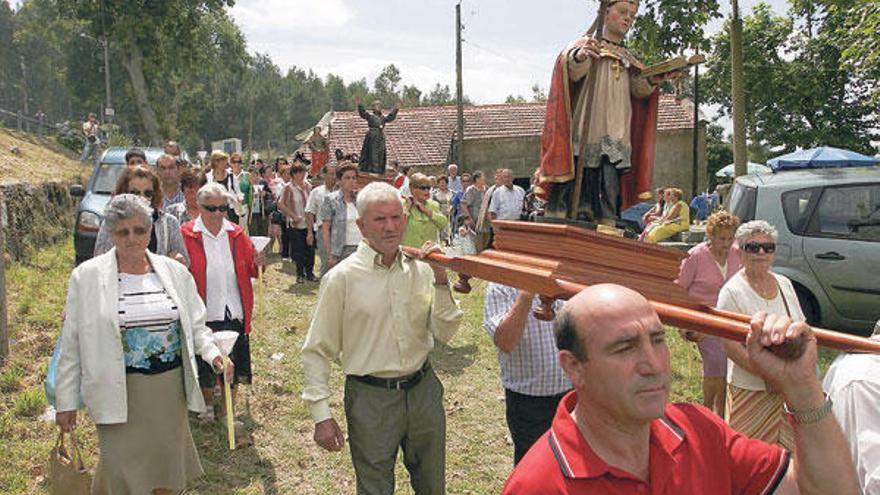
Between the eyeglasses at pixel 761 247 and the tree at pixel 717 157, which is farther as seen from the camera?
the tree at pixel 717 157

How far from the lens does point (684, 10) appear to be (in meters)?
4.48

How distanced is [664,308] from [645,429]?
0.32m

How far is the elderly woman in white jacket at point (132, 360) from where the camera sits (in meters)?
3.47

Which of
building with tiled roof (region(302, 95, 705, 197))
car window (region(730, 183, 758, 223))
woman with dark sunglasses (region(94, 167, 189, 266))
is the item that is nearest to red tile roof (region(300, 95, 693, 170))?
building with tiled roof (region(302, 95, 705, 197))

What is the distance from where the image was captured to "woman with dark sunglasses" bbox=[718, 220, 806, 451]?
3.84 m

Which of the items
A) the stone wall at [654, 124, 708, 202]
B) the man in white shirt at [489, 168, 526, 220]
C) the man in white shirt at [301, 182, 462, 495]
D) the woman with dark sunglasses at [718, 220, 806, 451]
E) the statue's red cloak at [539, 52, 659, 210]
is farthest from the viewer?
the stone wall at [654, 124, 708, 202]

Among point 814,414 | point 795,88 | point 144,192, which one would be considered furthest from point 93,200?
point 795,88

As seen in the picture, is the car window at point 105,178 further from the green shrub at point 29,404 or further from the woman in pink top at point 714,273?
the woman in pink top at point 714,273

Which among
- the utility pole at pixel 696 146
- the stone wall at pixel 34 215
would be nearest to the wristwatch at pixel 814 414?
the stone wall at pixel 34 215

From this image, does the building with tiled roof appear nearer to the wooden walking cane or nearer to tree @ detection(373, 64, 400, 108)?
the wooden walking cane

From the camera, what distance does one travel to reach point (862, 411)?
2092 millimetres

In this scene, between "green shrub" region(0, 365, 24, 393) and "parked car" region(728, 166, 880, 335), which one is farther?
"parked car" region(728, 166, 880, 335)

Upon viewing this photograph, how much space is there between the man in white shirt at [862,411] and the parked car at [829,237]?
6203 millimetres

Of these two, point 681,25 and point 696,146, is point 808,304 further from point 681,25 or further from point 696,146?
point 696,146
